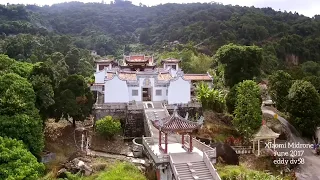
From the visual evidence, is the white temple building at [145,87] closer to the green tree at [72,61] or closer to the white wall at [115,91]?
the white wall at [115,91]

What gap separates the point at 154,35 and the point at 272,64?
52.4 meters

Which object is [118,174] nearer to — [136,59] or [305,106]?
[305,106]

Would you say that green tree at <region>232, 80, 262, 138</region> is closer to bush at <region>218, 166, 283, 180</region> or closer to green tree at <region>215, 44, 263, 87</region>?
bush at <region>218, 166, 283, 180</region>

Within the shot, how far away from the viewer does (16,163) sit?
16.8 metres

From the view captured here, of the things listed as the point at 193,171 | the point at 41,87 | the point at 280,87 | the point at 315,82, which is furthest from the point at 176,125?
the point at 315,82

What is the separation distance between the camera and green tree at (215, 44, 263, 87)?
3688 centimetres

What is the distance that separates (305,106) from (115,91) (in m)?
15.4

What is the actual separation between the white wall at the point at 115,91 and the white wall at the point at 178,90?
379cm

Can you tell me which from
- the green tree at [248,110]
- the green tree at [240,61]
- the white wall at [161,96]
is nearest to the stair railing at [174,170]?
the green tree at [248,110]

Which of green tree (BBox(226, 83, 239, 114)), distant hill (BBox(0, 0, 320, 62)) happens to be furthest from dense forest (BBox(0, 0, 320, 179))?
distant hill (BBox(0, 0, 320, 62))

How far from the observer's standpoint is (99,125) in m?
26.8

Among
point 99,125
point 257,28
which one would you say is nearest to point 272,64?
point 257,28

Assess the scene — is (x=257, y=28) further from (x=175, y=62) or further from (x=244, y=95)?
(x=244, y=95)

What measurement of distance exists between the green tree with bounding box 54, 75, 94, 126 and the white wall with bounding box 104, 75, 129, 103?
327 cm
